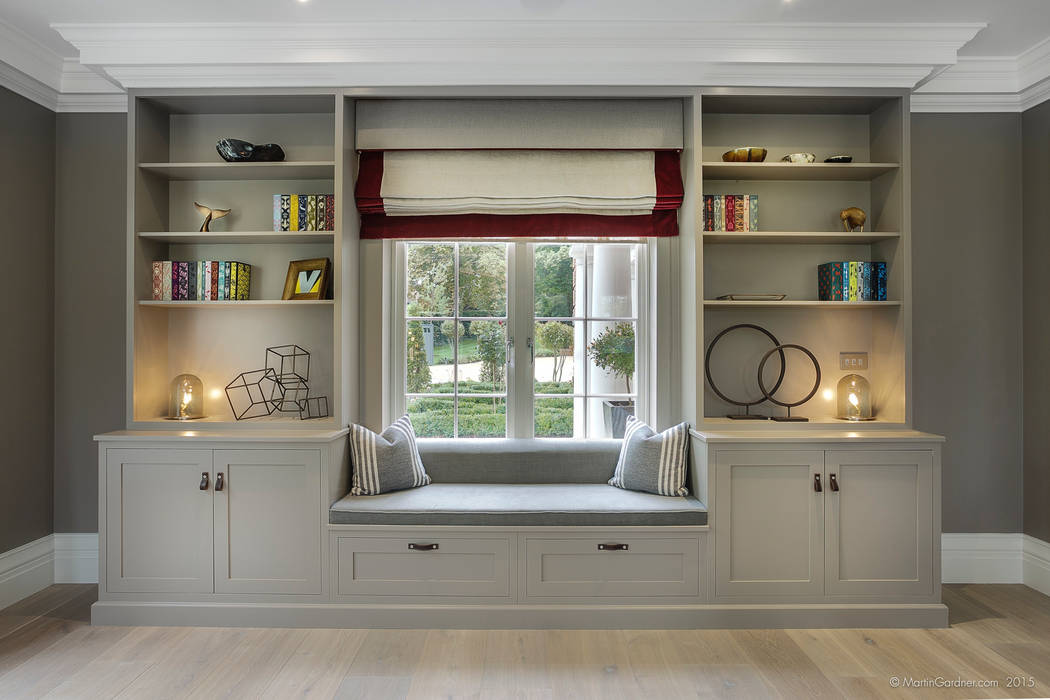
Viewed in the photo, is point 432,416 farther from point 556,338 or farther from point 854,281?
point 854,281

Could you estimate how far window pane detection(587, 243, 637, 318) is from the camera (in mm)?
3613

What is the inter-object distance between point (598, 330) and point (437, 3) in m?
1.81

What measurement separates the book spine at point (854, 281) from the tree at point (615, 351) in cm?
113

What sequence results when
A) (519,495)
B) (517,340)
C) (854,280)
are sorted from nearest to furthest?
(519,495)
(854,280)
(517,340)

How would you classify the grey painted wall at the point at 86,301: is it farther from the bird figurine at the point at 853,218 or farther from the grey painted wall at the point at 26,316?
the bird figurine at the point at 853,218

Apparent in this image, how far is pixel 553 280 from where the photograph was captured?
3613 millimetres

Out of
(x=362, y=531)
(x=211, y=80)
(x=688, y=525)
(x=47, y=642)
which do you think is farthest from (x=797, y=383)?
(x=47, y=642)

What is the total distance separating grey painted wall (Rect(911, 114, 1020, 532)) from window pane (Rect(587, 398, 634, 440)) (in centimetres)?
158

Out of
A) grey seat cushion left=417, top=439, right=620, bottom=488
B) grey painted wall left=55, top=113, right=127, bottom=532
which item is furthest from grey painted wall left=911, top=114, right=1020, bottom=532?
grey painted wall left=55, top=113, right=127, bottom=532

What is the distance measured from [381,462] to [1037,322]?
349 centimetres

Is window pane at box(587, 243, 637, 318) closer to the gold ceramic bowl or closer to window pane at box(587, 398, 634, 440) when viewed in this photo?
window pane at box(587, 398, 634, 440)

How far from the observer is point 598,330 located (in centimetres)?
362

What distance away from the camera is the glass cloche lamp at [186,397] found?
327 centimetres

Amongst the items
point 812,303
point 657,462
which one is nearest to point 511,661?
point 657,462
